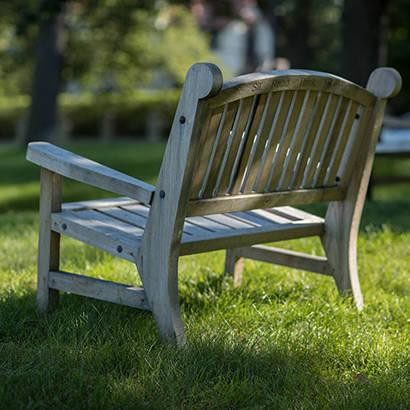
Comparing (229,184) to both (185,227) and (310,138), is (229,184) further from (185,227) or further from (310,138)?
(310,138)

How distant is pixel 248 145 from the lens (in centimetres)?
251

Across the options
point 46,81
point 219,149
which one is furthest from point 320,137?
point 46,81

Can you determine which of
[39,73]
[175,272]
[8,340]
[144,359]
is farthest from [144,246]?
[39,73]

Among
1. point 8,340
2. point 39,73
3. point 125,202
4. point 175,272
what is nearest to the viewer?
point 175,272

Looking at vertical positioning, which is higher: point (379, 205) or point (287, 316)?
point (287, 316)

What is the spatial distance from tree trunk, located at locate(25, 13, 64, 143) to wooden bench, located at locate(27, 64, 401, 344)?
9265 millimetres

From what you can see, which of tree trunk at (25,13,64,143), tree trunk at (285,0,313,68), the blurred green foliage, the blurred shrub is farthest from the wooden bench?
the blurred shrub

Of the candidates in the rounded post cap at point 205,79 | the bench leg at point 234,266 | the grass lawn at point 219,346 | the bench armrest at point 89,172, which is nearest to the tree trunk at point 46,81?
the grass lawn at point 219,346

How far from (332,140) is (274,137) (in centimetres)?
38

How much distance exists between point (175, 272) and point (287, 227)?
0.65 metres

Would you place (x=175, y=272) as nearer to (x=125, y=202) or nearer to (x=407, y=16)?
(x=125, y=202)

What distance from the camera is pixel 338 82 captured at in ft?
8.76

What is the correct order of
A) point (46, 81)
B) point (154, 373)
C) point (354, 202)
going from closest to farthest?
point (154, 373) < point (354, 202) < point (46, 81)

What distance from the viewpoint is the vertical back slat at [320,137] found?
2736 mm
